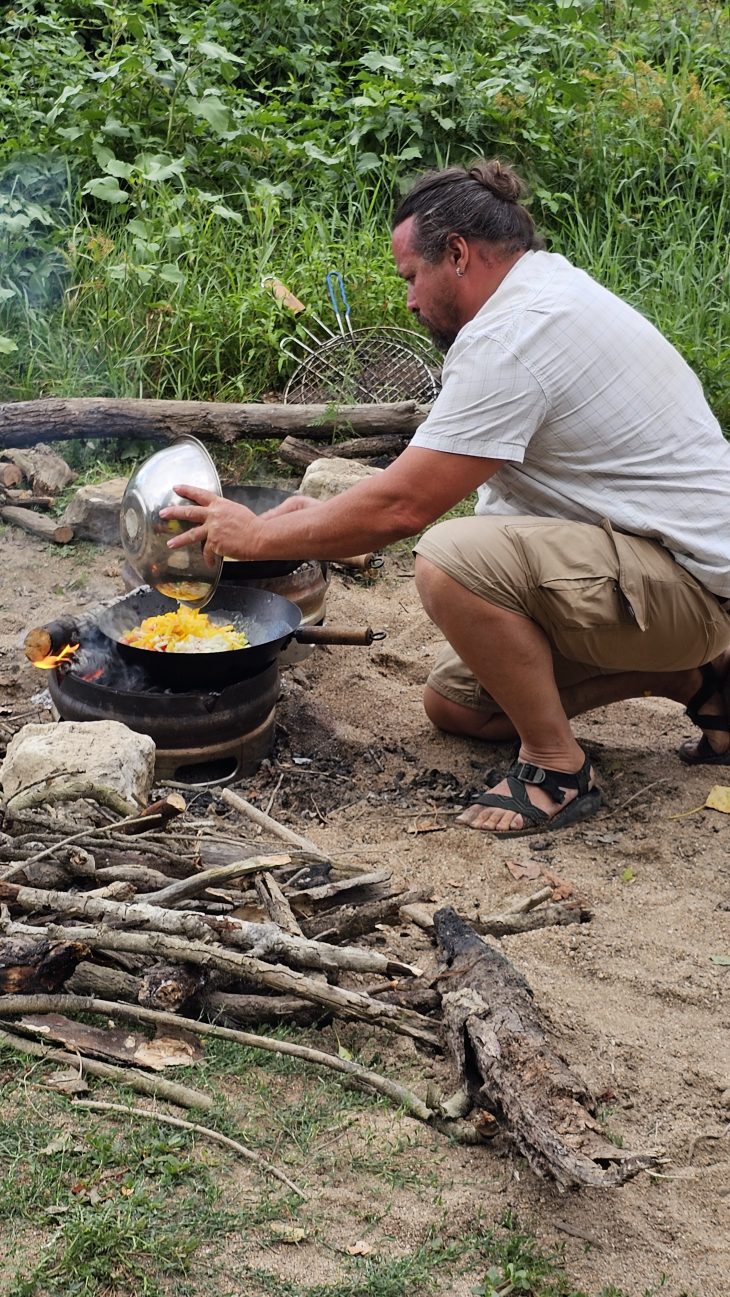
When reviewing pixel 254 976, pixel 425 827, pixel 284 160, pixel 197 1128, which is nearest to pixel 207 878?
pixel 254 976

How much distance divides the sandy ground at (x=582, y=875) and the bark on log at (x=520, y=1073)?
0.14 meters

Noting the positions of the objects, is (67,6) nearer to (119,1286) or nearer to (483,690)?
(483,690)

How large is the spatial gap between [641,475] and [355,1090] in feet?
7.59

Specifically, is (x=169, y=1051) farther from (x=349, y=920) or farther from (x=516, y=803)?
(x=516, y=803)

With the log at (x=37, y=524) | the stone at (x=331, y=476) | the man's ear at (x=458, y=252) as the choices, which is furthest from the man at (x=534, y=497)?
the log at (x=37, y=524)

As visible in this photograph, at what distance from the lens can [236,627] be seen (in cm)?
504

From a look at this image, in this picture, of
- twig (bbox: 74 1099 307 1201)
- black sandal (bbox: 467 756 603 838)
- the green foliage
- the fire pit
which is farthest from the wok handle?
the green foliage

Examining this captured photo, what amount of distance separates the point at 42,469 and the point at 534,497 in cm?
357

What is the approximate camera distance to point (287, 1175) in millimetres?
2510

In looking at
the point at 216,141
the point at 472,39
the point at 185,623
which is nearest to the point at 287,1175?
the point at 185,623

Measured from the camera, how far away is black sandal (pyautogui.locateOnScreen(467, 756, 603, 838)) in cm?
436

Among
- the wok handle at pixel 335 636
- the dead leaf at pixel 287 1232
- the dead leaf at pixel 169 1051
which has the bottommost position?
the wok handle at pixel 335 636

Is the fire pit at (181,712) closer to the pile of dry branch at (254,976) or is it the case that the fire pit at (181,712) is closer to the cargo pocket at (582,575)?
the pile of dry branch at (254,976)

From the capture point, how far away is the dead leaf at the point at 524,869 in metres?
3.97
